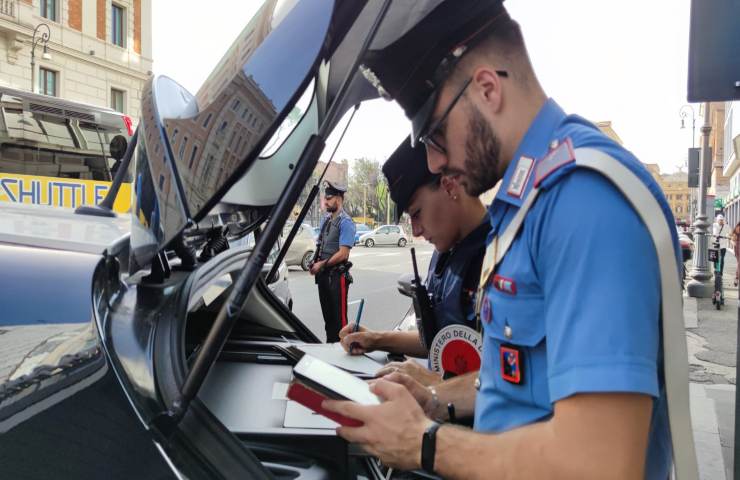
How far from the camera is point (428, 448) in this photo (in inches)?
37.8

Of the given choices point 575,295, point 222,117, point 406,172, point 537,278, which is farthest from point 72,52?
point 575,295

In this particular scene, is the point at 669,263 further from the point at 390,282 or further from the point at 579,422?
the point at 390,282

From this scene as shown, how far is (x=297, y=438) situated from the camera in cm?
137

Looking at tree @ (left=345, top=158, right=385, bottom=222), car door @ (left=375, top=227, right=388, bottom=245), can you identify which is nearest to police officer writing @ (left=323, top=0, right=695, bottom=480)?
car door @ (left=375, top=227, right=388, bottom=245)

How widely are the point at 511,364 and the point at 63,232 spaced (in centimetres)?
120

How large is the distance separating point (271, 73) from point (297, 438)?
896 millimetres

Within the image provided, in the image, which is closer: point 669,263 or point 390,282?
point 669,263

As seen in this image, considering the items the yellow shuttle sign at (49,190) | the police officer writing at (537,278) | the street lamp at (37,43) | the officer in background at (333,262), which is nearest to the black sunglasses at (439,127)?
the police officer writing at (537,278)

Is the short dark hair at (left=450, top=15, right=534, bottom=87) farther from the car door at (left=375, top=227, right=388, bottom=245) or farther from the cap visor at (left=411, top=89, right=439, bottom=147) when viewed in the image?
the car door at (left=375, top=227, right=388, bottom=245)

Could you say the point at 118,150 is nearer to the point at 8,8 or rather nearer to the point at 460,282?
the point at 460,282

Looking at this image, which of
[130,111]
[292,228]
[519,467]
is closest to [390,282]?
[292,228]

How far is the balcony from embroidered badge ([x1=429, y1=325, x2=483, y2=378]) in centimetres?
2397

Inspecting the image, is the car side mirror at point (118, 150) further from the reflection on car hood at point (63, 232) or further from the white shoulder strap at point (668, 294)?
the white shoulder strap at point (668, 294)

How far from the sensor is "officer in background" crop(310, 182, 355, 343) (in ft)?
21.3
